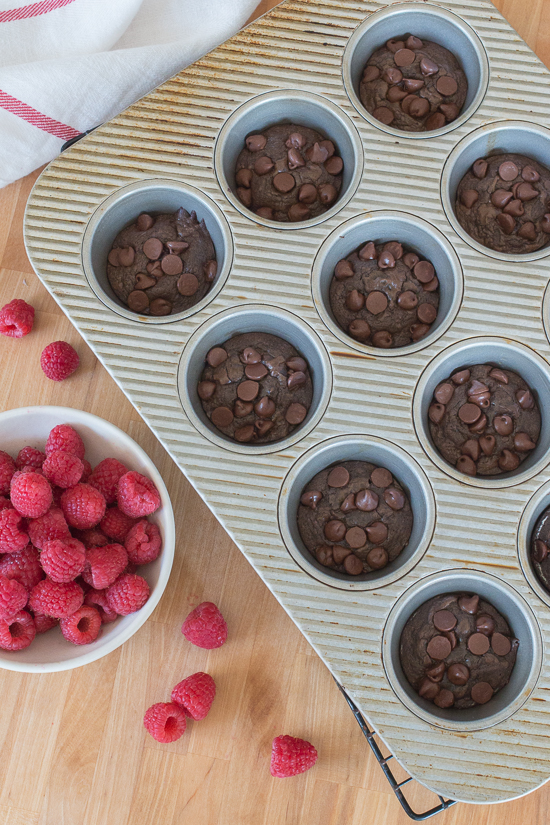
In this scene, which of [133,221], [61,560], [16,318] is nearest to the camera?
[61,560]

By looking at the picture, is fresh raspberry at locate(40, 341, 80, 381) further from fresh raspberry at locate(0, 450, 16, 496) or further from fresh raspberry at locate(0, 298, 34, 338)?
fresh raspberry at locate(0, 450, 16, 496)

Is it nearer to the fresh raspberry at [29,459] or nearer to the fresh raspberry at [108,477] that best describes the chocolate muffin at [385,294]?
the fresh raspberry at [108,477]

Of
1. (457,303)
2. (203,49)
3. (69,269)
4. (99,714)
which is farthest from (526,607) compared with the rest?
(203,49)

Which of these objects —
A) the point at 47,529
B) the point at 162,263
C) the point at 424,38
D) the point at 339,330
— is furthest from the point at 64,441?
the point at 424,38

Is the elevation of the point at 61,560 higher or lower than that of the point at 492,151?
lower

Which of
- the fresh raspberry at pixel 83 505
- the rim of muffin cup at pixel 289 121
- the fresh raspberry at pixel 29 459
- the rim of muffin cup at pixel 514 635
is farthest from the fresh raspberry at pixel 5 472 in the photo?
the rim of muffin cup at pixel 514 635

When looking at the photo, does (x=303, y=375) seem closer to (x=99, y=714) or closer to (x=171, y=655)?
(x=171, y=655)

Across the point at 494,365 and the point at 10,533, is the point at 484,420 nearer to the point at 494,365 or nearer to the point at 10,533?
the point at 494,365
